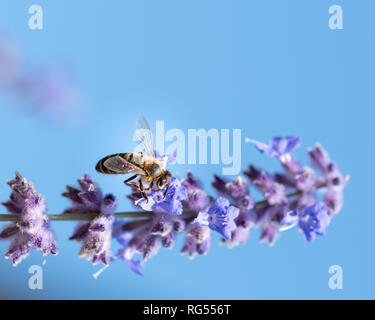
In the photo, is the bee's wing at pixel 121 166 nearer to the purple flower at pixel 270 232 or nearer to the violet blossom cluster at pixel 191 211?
the violet blossom cluster at pixel 191 211

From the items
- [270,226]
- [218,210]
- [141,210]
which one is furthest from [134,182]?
[270,226]

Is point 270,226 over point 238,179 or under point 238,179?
under

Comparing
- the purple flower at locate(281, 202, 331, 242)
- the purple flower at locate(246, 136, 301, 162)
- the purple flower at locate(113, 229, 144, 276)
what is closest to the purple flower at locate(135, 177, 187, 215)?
the purple flower at locate(113, 229, 144, 276)

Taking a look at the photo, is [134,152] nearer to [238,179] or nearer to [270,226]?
[238,179]

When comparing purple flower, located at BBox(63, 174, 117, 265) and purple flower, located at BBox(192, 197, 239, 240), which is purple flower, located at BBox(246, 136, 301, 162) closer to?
purple flower, located at BBox(192, 197, 239, 240)

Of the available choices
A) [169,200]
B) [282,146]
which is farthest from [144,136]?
[282,146]

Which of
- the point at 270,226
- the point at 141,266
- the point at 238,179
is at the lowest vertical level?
the point at 141,266

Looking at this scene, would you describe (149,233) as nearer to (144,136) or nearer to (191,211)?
(191,211)
